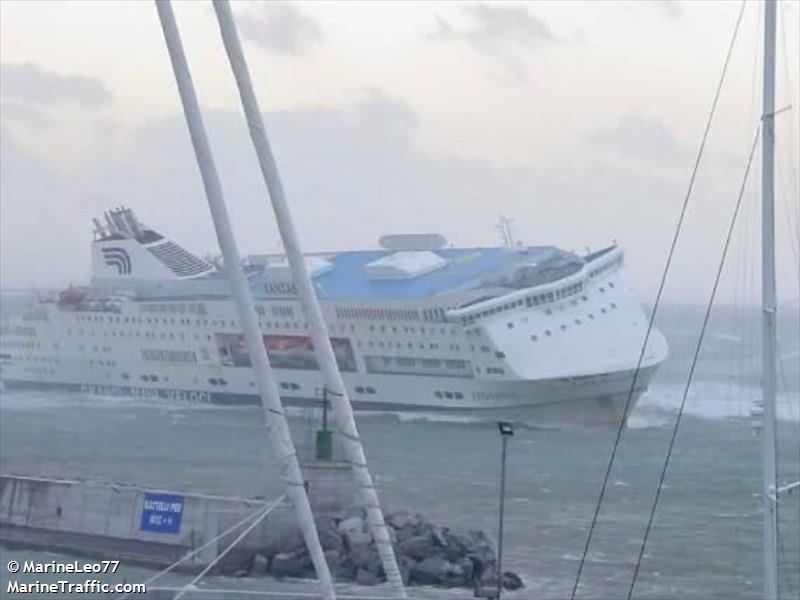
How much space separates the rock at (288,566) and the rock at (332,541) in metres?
0.17

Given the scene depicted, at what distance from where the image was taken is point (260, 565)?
1067 cm

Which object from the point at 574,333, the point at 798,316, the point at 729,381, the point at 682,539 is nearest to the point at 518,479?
the point at 682,539

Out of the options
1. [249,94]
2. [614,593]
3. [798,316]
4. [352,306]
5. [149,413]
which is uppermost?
[798,316]

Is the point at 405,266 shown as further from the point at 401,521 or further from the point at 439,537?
the point at 439,537

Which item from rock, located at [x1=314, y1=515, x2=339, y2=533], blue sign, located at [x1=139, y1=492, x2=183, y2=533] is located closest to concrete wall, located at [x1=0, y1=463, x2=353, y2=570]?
blue sign, located at [x1=139, y1=492, x2=183, y2=533]

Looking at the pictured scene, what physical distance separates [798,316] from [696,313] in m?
31.3

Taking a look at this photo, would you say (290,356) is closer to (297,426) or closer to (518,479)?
(297,426)

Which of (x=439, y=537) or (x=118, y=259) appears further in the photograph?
(x=118, y=259)

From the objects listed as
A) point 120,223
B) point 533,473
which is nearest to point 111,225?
point 120,223

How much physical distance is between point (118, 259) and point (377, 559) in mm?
24033

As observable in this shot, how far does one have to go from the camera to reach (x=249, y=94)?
4.91m

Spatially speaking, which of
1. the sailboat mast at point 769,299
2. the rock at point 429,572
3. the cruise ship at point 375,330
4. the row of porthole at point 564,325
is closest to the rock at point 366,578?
the rock at point 429,572

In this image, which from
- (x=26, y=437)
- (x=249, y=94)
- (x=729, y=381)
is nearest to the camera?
(x=249, y=94)

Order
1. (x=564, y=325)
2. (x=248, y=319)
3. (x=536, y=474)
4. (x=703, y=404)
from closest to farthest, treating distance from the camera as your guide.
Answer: (x=248, y=319)
(x=536, y=474)
(x=564, y=325)
(x=703, y=404)
